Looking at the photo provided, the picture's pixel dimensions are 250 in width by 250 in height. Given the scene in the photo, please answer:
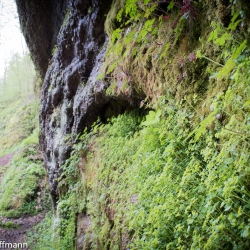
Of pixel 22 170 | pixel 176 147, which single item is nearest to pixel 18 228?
pixel 22 170

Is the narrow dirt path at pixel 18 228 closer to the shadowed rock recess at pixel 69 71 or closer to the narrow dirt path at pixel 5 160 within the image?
the shadowed rock recess at pixel 69 71

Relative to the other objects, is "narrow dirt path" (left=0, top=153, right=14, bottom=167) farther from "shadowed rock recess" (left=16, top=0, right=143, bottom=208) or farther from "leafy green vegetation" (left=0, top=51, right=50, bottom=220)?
"shadowed rock recess" (left=16, top=0, right=143, bottom=208)

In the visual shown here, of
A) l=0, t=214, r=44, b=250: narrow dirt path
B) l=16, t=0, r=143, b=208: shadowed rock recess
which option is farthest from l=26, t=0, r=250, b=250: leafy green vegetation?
l=0, t=214, r=44, b=250: narrow dirt path

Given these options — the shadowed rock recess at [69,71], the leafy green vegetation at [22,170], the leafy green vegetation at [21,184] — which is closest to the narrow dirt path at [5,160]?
the leafy green vegetation at [22,170]

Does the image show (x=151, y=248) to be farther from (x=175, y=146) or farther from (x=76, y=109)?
(x=76, y=109)

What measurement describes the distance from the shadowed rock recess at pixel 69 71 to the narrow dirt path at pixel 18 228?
2.13 meters

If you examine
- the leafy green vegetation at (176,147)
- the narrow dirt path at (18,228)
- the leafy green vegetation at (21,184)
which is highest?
the leafy green vegetation at (176,147)

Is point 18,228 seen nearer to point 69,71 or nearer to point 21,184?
point 21,184

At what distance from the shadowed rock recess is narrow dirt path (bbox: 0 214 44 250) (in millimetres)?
2127

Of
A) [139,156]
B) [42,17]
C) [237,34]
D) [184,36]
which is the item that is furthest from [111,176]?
[42,17]

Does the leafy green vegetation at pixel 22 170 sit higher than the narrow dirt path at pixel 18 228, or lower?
higher

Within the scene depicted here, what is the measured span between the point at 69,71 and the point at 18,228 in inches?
245

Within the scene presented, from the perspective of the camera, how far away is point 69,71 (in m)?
7.00

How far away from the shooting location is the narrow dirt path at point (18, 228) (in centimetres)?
816
